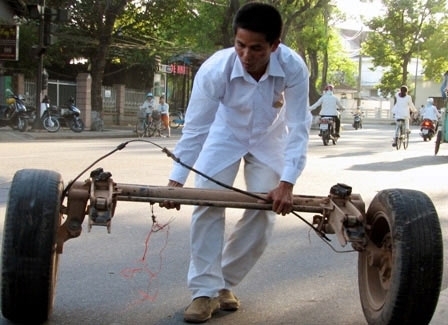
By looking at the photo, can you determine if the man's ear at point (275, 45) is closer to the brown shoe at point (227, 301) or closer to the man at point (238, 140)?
the man at point (238, 140)

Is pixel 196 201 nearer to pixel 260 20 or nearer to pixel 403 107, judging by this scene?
pixel 260 20

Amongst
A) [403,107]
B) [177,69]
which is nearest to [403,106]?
[403,107]

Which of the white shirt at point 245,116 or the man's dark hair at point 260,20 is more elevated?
the man's dark hair at point 260,20

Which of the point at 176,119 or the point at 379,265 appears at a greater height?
the point at 379,265

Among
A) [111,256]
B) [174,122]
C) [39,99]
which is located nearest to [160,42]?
[174,122]

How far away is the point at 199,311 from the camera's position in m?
3.26

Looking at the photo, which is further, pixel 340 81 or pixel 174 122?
pixel 340 81

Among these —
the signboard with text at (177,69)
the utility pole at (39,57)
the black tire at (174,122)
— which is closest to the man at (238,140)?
the utility pole at (39,57)

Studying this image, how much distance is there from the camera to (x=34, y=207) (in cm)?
273

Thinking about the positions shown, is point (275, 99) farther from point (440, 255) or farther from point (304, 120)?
point (440, 255)

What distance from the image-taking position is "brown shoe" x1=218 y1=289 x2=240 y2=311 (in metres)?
3.48

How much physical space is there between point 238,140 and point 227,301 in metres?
0.87

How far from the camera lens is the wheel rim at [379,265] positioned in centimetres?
305

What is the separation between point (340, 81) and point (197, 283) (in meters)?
79.3
